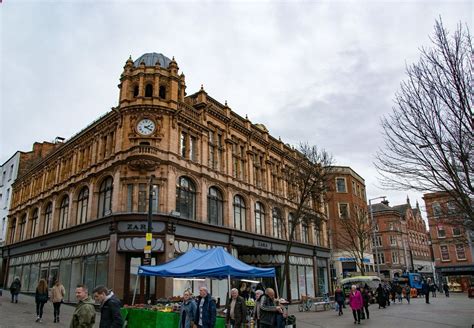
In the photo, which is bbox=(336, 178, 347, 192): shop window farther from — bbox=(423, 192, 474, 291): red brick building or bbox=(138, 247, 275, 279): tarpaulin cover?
bbox=(138, 247, 275, 279): tarpaulin cover

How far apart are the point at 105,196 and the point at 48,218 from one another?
36.6 ft

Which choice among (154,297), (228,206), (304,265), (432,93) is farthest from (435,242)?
(432,93)

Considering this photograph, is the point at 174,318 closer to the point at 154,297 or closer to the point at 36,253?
the point at 154,297

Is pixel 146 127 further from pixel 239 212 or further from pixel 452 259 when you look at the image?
pixel 452 259

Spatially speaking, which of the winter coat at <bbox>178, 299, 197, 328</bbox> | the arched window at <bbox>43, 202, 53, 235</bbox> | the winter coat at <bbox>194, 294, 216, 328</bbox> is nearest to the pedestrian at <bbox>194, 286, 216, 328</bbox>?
the winter coat at <bbox>194, 294, 216, 328</bbox>

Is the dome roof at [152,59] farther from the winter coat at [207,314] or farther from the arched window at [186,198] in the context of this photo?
the winter coat at [207,314]

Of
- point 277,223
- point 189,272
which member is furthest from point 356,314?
point 277,223

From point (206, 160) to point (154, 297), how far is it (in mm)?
10243

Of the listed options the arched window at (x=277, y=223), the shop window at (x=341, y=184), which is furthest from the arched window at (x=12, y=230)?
the shop window at (x=341, y=184)

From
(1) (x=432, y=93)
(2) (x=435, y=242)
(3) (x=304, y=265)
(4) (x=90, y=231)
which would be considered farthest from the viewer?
(2) (x=435, y=242)

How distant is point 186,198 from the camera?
25.5m

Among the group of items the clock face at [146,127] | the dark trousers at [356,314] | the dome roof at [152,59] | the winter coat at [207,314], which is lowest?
the dark trousers at [356,314]

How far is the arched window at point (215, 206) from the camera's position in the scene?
27.2 meters

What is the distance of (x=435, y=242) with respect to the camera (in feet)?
175
